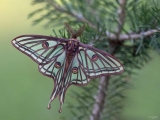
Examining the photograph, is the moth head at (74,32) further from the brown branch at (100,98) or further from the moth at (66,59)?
the brown branch at (100,98)

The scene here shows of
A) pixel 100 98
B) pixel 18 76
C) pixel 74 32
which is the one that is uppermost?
pixel 74 32

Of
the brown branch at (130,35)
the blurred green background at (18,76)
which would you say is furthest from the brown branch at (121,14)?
the blurred green background at (18,76)

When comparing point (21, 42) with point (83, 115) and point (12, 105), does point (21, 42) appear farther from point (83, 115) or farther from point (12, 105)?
point (12, 105)

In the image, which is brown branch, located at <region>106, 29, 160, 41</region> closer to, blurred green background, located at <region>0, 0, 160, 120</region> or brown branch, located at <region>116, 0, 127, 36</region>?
brown branch, located at <region>116, 0, 127, 36</region>

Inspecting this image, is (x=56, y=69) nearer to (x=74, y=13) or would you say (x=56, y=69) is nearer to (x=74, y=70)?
(x=74, y=70)

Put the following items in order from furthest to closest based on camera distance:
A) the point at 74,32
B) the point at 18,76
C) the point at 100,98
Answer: the point at 18,76 < the point at 100,98 < the point at 74,32

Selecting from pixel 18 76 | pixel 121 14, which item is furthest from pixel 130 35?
pixel 18 76

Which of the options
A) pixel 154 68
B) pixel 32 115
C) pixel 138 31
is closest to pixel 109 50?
pixel 138 31

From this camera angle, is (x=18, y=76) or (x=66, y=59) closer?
(x=66, y=59)
